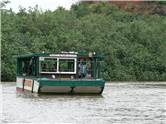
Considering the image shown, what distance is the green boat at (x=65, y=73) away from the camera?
32281 mm

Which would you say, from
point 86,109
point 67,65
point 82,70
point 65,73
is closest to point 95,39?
point 67,65

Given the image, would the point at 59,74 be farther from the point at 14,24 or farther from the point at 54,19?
the point at 54,19

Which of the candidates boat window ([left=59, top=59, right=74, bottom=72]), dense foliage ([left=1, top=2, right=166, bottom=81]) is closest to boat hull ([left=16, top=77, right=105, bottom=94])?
boat window ([left=59, top=59, right=74, bottom=72])

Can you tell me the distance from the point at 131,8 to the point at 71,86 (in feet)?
173

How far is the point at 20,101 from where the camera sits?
29.1 meters

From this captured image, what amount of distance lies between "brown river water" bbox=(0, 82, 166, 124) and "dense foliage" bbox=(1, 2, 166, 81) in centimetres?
2204

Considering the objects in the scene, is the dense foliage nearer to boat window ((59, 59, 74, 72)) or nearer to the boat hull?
boat window ((59, 59, 74, 72))

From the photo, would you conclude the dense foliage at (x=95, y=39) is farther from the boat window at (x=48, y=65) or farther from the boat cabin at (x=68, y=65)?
the boat cabin at (x=68, y=65)

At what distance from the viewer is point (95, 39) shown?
64.8 m

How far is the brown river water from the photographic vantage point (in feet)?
69.1

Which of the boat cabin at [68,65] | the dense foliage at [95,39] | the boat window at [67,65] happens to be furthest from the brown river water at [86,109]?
the dense foliage at [95,39]

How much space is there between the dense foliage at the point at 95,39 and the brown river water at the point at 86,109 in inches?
868

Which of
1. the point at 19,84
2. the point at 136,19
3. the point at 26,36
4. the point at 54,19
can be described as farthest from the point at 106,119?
the point at 136,19

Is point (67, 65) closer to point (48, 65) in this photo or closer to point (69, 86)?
point (48, 65)
